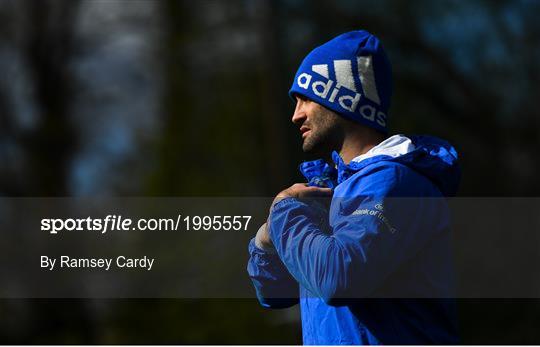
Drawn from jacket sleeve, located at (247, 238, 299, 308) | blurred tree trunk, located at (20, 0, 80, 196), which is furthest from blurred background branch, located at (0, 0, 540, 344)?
jacket sleeve, located at (247, 238, 299, 308)

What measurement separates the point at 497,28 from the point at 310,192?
9.73 m

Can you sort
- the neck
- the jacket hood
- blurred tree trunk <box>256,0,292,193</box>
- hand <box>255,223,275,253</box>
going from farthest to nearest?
blurred tree trunk <box>256,0,292,193</box> → the neck → hand <box>255,223,275,253</box> → the jacket hood

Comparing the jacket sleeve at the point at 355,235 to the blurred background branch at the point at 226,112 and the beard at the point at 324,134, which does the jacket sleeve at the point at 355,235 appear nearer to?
the beard at the point at 324,134

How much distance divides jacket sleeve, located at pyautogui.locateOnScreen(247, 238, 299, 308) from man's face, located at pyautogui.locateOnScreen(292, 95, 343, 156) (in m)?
0.43

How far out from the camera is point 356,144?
10.7 ft

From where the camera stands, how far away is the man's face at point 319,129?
3248mm

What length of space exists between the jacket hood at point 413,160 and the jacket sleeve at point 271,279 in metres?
0.35

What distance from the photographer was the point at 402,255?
9.19ft

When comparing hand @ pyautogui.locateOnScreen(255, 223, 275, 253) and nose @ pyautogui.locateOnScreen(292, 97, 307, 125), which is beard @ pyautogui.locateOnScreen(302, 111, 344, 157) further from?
hand @ pyautogui.locateOnScreen(255, 223, 275, 253)

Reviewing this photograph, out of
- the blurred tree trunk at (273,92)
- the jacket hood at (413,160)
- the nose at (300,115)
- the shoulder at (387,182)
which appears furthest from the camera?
the blurred tree trunk at (273,92)

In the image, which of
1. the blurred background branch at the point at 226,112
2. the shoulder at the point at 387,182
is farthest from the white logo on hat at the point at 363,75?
the blurred background branch at the point at 226,112

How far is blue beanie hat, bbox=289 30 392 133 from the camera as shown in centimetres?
329

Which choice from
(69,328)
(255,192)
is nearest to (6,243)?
(69,328)

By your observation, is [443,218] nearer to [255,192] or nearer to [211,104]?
[255,192]
